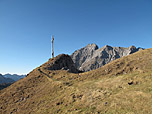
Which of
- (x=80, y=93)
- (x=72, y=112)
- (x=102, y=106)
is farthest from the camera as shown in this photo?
(x=80, y=93)

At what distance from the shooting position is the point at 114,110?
38.2ft

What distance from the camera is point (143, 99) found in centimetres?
1204

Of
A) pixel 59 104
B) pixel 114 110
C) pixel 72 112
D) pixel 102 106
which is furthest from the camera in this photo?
pixel 59 104

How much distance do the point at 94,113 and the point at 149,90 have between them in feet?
26.5

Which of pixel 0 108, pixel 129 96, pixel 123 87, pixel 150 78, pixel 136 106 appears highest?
pixel 150 78

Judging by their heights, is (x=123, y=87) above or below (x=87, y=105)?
above

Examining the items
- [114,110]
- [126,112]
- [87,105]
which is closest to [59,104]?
[87,105]

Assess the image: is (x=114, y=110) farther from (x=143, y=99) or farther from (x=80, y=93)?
(x=80, y=93)

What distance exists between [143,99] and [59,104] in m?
13.2

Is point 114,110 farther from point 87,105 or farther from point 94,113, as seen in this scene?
point 87,105

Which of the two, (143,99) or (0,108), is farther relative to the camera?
(0,108)

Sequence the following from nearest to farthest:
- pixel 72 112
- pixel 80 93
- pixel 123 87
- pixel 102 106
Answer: pixel 102 106, pixel 72 112, pixel 123 87, pixel 80 93

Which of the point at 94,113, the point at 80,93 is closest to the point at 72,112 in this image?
the point at 94,113

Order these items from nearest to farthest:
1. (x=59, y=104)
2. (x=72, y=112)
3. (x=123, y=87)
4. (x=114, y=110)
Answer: (x=114, y=110) → (x=72, y=112) → (x=123, y=87) → (x=59, y=104)
